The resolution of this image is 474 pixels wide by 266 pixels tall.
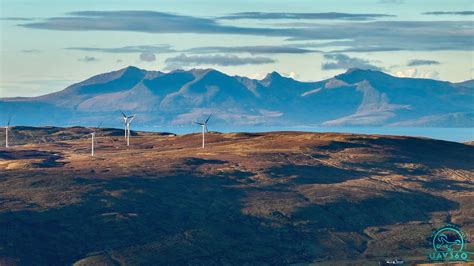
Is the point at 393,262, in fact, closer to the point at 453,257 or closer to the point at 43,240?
the point at 453,257

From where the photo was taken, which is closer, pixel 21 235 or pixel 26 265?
pixel 26 265

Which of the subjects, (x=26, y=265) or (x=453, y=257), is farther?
(x=453, y=257)

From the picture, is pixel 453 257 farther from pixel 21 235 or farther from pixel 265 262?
pixel 21 235

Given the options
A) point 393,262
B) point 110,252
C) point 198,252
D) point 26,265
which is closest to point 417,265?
point 393,262

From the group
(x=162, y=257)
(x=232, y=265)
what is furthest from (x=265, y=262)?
(x=162, y=257)

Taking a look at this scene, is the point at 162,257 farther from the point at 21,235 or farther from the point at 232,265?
the point at 21,235

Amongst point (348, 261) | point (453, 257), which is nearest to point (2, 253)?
point (348, 261)

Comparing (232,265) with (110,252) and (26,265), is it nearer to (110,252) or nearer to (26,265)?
(110,252)

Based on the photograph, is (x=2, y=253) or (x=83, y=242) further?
(x=83, y=242)
